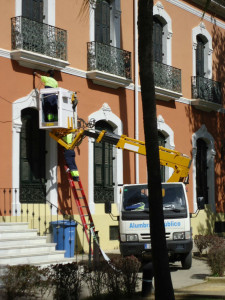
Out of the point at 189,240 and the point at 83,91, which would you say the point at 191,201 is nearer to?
the point at 83,91

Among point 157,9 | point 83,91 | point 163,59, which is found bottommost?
point 83,91

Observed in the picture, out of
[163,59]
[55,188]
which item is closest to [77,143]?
[55,188]

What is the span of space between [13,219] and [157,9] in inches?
410

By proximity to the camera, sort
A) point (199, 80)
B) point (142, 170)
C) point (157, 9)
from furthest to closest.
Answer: point (199, 80) → point (157, 9) → point (142, 170)

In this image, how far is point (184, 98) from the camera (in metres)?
24.9

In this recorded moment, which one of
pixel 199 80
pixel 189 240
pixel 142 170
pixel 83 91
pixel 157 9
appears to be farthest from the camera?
pixel 199 80

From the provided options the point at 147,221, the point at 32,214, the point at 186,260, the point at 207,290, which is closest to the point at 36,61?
the point at 32,214

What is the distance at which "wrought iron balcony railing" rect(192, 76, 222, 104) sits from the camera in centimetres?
2533

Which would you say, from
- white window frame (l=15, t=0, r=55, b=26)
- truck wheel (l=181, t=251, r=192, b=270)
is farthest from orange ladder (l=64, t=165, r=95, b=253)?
white window frame (l=15, t=0, r=55, b=26)

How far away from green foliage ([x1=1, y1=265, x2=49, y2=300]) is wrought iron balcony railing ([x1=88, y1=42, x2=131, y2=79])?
34.6ft

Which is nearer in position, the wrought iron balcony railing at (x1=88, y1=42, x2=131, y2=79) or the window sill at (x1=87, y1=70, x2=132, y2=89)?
the window sill at (x1=87, y1=70, x2=132, y2=89)

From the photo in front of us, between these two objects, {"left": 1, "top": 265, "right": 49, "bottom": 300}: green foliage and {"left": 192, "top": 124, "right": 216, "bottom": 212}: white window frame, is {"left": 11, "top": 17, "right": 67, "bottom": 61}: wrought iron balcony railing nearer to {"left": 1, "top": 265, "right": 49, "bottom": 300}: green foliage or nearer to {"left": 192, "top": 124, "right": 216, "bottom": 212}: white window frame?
{"left": 1, "top": 265, "right": 49, "bottom": 300}: green foliage

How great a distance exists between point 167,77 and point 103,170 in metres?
4.64

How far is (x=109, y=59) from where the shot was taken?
2072cm
